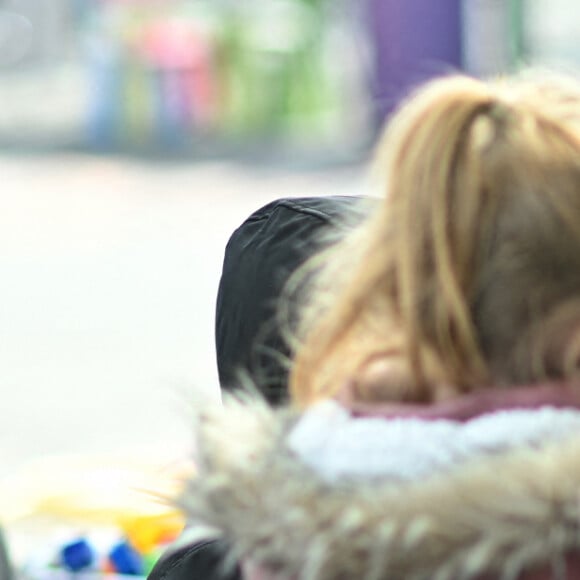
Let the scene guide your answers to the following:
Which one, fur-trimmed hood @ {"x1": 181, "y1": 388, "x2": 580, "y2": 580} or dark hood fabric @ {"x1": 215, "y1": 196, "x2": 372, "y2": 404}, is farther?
dark hood fabric @ {"x1": 215, "y1": 196, "x2": 372, "y2": 404}

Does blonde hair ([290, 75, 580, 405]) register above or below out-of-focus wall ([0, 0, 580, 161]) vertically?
above

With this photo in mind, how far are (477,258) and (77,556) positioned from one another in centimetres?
128

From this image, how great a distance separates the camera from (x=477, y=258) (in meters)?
1.07

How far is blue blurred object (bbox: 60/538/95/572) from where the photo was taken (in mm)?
2189

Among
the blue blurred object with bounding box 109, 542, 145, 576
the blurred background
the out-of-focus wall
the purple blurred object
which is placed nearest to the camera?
the blue blurred object with bounding box 109, 542, 145, 576

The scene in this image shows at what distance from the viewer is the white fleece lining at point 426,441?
1.01m

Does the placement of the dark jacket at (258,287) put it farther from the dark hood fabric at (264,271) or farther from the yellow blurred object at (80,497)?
the yellow blurred object at (80,497)

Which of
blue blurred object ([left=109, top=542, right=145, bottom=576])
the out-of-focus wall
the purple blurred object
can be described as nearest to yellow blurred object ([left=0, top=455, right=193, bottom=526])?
blue blurred object ([left=109, top=542, right=145, bottom=576])

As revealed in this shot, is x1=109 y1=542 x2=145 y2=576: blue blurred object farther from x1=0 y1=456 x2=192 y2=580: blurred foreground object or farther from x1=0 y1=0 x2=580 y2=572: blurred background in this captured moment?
x1=0 y1=0 x2=580 y2=572: blurred background

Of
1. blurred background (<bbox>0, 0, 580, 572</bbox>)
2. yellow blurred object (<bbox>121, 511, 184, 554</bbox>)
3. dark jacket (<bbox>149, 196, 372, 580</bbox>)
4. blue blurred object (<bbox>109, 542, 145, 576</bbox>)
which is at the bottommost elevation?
blurred background (<bbox>0, 0, 580, 572</bbox>)

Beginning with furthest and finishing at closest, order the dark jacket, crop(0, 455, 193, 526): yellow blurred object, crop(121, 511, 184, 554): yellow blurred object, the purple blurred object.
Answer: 1. the purple blurred object
2. crop(0, 455, 193, 526): yellow blurred object
3. crop(121, 511, 184, 554): yellow blurred object
4. the dark jacket

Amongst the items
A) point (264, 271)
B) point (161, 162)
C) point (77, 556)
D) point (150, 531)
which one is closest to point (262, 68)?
point (161, 162)

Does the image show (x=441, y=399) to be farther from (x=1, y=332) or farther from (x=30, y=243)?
(x=30, y=243)

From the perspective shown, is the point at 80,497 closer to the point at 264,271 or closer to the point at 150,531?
the point at 150,531
